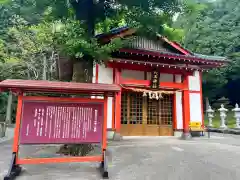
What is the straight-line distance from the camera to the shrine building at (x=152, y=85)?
11.1 metres

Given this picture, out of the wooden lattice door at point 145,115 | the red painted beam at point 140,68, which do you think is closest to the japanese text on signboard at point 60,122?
the red painted beam at point 140,68

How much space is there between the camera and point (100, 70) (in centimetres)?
1145

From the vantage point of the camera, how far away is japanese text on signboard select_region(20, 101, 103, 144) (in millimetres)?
5180

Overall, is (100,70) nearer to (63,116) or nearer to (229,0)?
(63,116)

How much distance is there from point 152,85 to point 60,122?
714 centimetres

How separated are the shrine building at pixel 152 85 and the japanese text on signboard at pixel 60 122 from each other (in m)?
5.17

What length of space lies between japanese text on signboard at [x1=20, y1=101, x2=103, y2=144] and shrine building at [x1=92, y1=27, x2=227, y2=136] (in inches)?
204

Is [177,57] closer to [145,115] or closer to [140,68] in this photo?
[140,68]

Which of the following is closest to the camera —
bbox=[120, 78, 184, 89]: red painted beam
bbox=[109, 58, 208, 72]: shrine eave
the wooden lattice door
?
bbox=[109, 58, 208, 72]: shrine eave

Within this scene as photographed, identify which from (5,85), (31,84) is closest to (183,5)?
(31,84)

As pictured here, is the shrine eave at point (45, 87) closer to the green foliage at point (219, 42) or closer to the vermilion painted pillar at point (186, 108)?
the vermilion painted pillar at point (186, 108)

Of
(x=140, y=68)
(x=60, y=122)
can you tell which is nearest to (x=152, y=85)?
(x=140, y=68)

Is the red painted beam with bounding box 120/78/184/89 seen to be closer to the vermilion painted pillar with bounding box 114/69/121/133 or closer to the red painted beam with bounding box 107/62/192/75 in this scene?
the vermilion painted pillar with bounding box 114/69/121/133

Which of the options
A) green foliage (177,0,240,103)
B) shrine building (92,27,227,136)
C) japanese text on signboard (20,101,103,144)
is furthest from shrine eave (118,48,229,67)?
green foliage (177,0,240,103)
